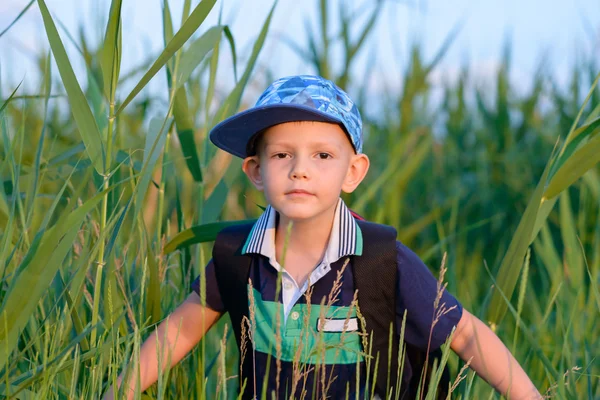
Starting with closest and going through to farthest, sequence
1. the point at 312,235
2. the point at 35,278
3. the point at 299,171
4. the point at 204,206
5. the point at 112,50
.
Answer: the point at 35,278 < the point at 112,50 < the point at 299,171 < the point at 312,235 < the point at 204,206

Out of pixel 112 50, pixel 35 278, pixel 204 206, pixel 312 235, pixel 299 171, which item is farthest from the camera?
pixel 204 206

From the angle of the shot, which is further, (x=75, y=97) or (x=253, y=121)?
(x=253, y=121)

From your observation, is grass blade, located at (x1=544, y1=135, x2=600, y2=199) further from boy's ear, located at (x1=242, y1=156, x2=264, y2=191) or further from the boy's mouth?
boy's ear, located at (x1=242, y1=156, x2=264, y2=191)

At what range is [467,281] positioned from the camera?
2.66m

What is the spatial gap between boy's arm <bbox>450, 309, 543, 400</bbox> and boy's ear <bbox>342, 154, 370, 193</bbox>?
36cm

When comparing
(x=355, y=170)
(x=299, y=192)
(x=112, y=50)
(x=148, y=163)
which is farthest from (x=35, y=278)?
(x=355, y=170)

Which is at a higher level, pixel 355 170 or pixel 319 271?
pixel 355 170

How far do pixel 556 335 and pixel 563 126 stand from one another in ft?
4.57

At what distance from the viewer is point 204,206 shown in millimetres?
1886

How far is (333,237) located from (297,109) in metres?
0.28

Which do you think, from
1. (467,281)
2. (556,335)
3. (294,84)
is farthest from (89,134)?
(467,281)

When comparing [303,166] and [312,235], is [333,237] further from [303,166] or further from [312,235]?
[303,166]

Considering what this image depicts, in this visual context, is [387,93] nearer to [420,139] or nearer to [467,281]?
[420,139]

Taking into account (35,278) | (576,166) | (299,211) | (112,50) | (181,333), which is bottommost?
(181,333)
